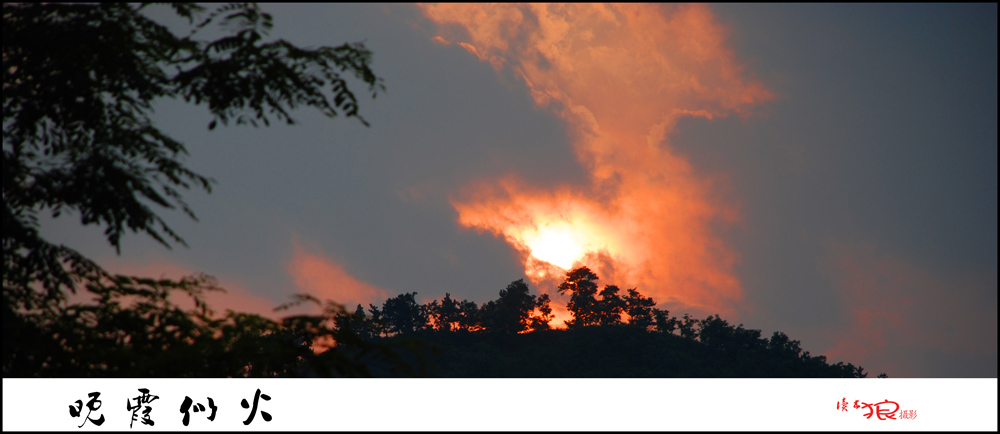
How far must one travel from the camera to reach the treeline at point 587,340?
286 ft

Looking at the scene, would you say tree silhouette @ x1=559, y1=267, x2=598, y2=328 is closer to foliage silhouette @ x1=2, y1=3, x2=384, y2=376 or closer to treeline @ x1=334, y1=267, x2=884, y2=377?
treeline @ x1=334, y1=267, x2=884, y2=377

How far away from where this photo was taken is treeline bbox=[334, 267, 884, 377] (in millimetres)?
87188

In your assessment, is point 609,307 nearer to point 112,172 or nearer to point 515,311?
point 515,311

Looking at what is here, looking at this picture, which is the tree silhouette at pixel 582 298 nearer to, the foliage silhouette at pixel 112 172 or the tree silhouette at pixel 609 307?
the tree silhouette at pixel 609 307

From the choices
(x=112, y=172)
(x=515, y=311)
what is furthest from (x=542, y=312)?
(x=112, y=172)

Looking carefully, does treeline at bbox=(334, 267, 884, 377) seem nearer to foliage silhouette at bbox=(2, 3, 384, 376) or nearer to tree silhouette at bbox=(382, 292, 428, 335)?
tree silhouette at bbox=(382, 292, 428, 335)

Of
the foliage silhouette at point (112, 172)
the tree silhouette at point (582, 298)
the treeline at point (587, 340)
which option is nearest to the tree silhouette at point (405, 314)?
the treeline at point (587, 340)

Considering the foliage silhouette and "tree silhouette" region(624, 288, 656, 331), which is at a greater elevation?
"tree silhouette" region(624, 288, 656, 331)

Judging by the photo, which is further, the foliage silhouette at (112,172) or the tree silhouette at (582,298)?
the tree silhouette at (582,298)

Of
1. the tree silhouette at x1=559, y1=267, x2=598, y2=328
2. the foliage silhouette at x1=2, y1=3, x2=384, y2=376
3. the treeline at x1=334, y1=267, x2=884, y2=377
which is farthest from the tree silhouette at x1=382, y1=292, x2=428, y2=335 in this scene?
the foliage silhouette at x1=2, y1=3, x2=384, y2=376

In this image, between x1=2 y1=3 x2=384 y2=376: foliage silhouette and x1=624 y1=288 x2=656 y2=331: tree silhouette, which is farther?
x1=624 y1=288 x2=656 y2=331: tree silhouette

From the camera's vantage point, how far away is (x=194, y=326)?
20.0 ft

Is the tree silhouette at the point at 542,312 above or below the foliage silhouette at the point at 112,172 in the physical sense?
above

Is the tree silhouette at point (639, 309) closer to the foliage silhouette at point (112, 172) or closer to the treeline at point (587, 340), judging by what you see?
the treeline at point (587, 340)
